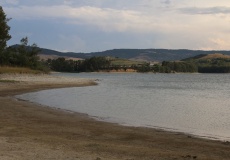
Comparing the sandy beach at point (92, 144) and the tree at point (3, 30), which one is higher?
the tree at point (3, 30)

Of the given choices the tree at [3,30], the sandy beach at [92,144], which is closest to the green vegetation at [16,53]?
the tree at [3,30]

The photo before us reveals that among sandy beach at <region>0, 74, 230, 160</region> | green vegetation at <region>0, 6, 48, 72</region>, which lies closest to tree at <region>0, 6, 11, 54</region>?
green vegetation at <region>0, 6, 48, 72</region>

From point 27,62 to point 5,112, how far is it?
62.2 m

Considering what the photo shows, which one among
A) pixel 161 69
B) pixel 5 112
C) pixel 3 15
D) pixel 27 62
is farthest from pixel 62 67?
pixel 5 112

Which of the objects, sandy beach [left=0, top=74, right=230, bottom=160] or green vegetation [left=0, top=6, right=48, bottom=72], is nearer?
sandy beach [left=0, top=74, right=230, bottom=160]

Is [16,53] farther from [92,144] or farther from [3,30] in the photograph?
[92,144]

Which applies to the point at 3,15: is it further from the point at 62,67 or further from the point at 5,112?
the point at 62,67

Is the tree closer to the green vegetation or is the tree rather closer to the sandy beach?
the green vegetation

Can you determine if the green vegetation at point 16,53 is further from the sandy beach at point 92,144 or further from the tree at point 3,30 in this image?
the sandy beach at point 92,144

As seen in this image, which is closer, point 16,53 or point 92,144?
point 92,144

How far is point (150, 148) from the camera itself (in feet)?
37.4

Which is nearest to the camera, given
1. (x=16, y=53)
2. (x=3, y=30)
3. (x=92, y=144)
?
(x=92, y=144)

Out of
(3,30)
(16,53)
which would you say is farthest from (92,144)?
(16,53)

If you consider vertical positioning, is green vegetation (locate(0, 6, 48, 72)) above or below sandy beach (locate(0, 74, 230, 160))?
above
